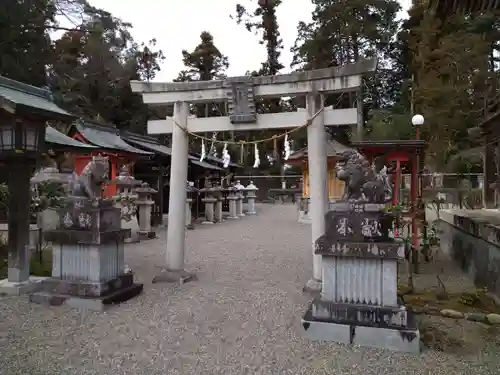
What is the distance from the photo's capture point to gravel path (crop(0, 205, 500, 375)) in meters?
3.60

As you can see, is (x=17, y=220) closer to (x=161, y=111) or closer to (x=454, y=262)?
(x=454, y=262)

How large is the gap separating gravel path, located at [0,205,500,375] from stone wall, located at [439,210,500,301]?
2.17 metres

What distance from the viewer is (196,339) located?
426cm

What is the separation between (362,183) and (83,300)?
3.87m

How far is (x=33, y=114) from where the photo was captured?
589 cm

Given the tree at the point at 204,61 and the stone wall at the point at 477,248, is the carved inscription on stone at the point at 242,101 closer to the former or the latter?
the stone wall at the point at 477,248

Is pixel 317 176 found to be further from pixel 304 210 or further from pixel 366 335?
pixel 304 210

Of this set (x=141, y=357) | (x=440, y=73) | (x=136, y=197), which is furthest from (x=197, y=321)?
(x=440, y=73)

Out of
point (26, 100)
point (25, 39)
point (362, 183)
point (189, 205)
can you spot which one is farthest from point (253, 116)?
point (25, 39)

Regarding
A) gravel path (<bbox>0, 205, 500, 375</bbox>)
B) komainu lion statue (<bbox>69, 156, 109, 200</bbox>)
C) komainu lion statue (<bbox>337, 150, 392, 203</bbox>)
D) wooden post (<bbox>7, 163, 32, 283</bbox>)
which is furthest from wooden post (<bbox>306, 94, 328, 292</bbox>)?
wooden post (<bbox>7, 163, 32, 283</bbox>)

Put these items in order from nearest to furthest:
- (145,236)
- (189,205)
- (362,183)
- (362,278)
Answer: (362,278), (362,183), (145,236), (189,205)

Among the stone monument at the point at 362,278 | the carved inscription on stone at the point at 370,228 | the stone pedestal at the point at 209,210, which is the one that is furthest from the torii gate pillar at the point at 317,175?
the stone pedestal at the point at 209,210

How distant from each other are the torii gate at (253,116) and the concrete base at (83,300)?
1236mm

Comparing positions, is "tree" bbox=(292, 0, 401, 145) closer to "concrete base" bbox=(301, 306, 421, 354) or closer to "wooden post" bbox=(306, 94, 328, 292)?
"wooden post" bbox=(306, 94, 328, 292)
